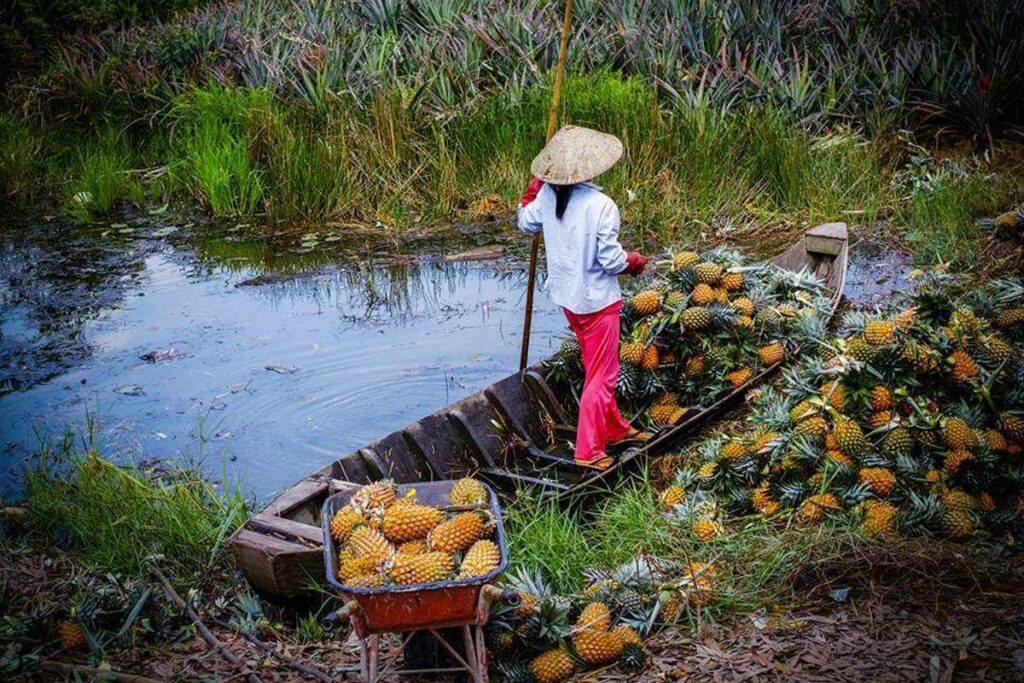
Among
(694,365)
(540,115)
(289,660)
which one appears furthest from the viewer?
(540,115)

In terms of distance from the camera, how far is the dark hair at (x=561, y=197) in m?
5.55

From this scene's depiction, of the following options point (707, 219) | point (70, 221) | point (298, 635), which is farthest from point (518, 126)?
point (298, 635)

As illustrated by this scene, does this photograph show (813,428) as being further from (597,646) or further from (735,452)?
(597,646)

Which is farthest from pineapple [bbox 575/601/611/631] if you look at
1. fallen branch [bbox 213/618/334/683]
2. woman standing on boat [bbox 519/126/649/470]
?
woman standing on boat [bbox 519/126/649/470]

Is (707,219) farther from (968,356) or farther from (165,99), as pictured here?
(165,99)

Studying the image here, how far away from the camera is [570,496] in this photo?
5.27 m

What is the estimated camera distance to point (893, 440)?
4.96 m

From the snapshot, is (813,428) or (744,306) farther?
(744,306)

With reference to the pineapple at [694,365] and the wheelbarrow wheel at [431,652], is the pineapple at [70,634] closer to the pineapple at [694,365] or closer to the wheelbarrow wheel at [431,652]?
the wheelbarrow wheel at [431,652]

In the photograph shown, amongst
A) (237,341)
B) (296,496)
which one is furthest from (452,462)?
(237,341)

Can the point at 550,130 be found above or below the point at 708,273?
above

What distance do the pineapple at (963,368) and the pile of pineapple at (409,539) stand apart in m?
2.57

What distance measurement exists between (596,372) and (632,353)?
0.47 m

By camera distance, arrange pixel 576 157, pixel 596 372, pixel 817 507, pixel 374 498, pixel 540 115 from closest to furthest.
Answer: pixel 374 498 < pixel 817 507 < pixel 576 157 < pixel 596 372 < pixel 540 115
